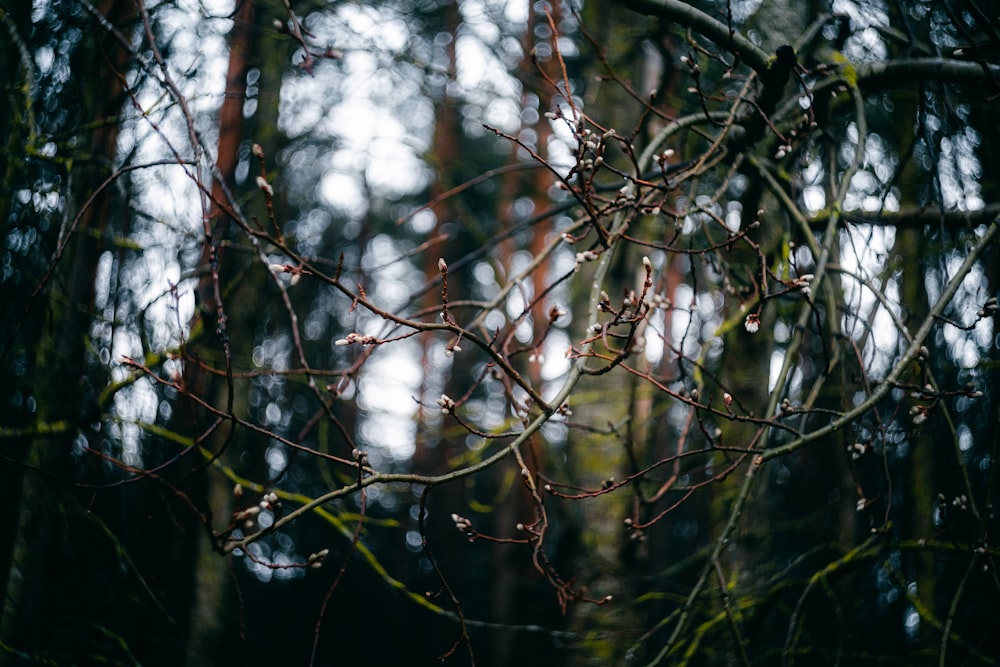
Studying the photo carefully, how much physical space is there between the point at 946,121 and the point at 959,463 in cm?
133

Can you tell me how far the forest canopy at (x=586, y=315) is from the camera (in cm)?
184

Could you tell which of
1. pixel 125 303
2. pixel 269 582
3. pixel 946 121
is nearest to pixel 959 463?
pixel 946 121

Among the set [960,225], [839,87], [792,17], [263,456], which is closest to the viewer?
[839,87]

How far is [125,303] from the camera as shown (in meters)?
2.96

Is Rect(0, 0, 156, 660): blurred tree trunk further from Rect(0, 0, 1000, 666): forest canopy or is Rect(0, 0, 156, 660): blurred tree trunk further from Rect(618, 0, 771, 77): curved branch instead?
Rect(618, 0, 771, 77): curved branch

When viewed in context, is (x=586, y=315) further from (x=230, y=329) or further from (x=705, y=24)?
(x=230, y=329)

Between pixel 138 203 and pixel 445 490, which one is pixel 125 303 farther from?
pixel 445 490

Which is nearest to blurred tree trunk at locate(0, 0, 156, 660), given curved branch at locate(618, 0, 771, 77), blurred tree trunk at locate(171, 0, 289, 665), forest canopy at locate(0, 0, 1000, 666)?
forest canopy at locate(0, 0, 1000, 666)

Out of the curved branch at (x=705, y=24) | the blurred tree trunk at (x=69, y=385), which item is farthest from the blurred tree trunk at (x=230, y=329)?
the curved branch at (x=705, y=24)

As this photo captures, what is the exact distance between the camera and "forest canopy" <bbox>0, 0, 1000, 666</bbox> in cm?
184

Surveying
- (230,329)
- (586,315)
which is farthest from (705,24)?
(230,329)

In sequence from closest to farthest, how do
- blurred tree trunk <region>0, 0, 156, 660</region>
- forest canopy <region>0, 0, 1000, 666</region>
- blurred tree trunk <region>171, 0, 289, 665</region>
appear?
1. forest canopy <region>0, 0, 1000, 666</region>
2. blurred tree trunk <region>0, 0, 156, 660</region>
3. blurred tree trunk <region>171, 0, 289, 665</region>

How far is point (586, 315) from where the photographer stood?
380 cm

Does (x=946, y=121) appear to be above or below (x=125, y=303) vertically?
above
